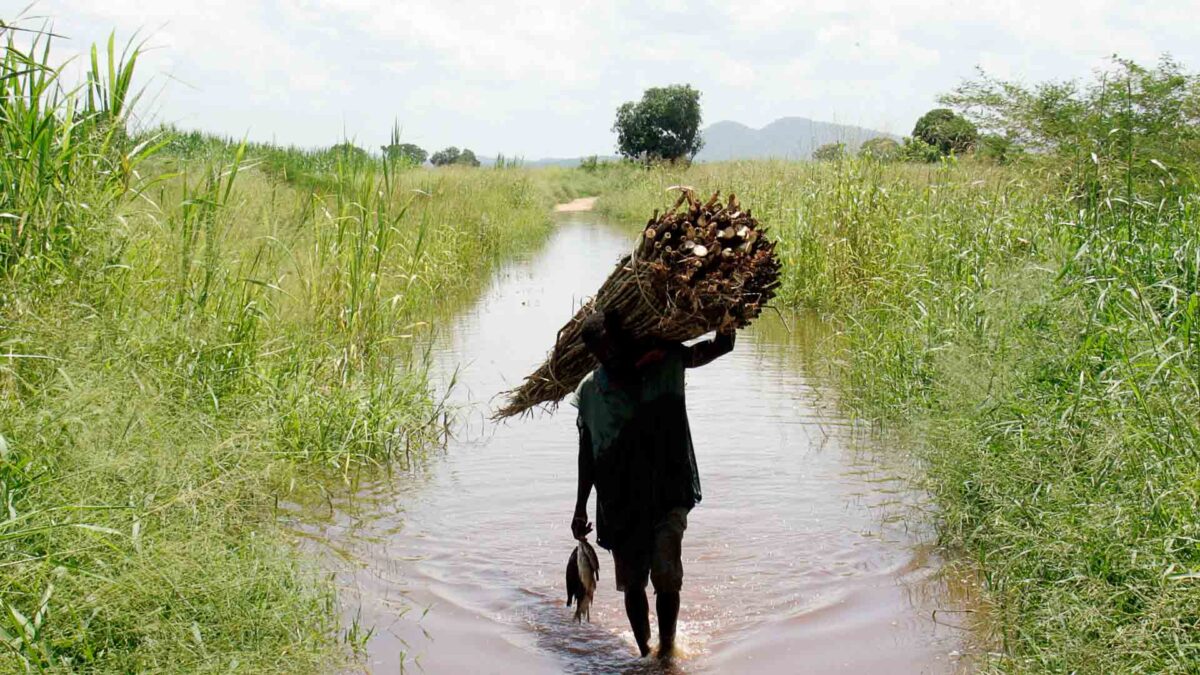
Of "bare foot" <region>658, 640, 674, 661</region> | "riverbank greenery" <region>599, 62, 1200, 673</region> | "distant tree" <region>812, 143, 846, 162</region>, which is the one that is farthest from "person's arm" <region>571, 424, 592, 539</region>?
"distant tree" <region>812, 143, 846, 162</region>

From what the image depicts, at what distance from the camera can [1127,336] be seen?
13.9ft

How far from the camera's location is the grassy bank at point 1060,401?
339 centimetres

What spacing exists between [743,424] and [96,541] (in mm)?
5032

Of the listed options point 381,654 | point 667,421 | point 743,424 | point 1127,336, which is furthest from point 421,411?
point 1127,336

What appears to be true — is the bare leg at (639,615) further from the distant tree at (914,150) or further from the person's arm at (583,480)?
the distant tree at (914,150)

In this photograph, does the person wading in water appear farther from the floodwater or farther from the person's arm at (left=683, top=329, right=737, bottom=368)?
the floodwater

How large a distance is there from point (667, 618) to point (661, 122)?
50262mm

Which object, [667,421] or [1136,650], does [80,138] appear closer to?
[667,421]

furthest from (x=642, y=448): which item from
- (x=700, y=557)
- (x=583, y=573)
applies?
(x=700, y=557)

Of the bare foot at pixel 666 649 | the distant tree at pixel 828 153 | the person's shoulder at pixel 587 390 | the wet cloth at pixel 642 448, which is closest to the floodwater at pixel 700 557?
the bare foot at pixel 666 649

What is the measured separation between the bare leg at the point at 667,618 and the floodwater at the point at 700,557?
75 millimetres

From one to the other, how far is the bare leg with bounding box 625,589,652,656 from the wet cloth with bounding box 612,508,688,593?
0.07 metres

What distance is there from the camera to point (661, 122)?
53.1 m

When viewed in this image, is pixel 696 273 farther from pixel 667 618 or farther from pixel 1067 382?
pixel 1067 382
